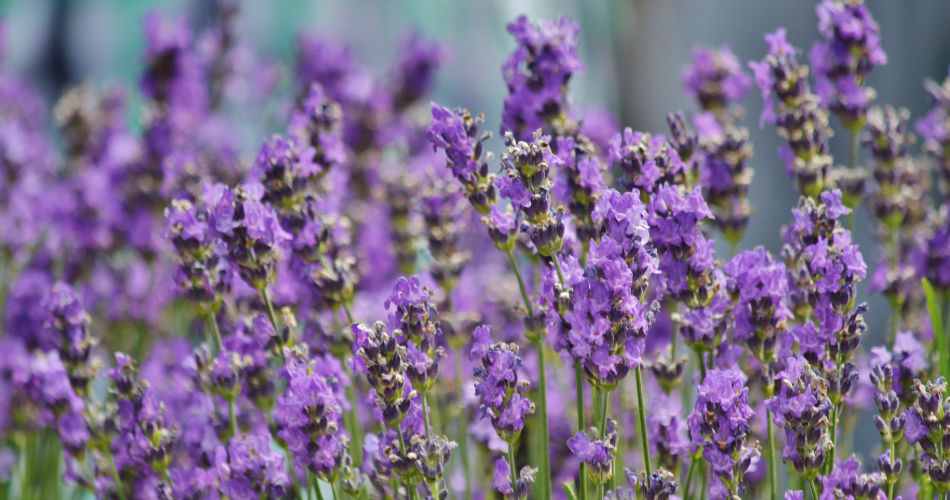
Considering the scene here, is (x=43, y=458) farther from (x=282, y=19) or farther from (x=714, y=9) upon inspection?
(x=714, y=9)

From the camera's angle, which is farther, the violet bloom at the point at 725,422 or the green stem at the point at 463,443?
the green stem at the point at 463,443

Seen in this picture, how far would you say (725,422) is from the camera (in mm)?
657

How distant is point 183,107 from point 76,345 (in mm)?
813

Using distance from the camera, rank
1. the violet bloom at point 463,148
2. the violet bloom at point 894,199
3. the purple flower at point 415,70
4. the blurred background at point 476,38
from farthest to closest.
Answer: the blurred background at point 476,38 → the purple flower at point 415,70 → the violet bloom at point 894,199 → the violet bloom at point 463,148

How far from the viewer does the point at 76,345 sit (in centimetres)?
91

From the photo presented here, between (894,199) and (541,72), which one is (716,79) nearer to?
(894,199)

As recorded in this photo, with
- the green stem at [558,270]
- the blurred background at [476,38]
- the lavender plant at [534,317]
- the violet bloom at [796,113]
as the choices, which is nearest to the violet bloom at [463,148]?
the lavender plant at [534,317]

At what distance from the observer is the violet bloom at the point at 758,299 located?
2.33 ft

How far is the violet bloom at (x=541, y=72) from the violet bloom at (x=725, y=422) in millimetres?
341

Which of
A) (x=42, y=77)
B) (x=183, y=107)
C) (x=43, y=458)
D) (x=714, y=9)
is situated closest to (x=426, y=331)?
(x=43, y=458)

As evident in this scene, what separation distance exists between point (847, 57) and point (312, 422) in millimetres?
721

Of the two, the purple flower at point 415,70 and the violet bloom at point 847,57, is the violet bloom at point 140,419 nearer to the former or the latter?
the violet bloom at point 847,57

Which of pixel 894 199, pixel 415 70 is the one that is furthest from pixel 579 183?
pixel 415 70

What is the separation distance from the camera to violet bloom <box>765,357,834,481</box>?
2.11ft
